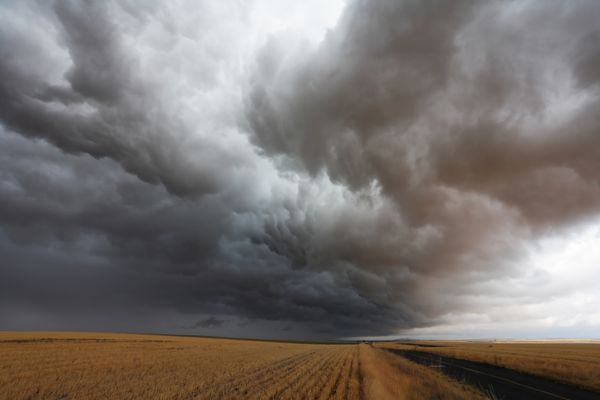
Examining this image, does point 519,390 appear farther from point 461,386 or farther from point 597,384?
point 597,384

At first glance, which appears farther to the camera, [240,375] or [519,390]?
[240,375]

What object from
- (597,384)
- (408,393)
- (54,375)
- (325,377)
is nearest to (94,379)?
(54,375)

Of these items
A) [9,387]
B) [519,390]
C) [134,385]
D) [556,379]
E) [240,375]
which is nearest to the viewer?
[9,387]

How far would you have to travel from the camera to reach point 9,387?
17594 millimetres

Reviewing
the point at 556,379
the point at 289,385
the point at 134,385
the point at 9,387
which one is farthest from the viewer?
the point at 556,379

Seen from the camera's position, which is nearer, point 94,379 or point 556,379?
point 94,379

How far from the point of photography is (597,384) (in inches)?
1065

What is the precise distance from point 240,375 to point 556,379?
26760 mm

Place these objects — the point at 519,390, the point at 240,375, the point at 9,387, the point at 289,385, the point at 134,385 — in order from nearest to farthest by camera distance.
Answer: the point at 9,387 < the point at 134,385 < the point at 289,385 < the point at 519,390 < the point at 240,375

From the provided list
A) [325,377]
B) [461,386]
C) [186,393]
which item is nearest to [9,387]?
[186,393]

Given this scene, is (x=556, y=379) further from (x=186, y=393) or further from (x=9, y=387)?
(x=9, y=387)

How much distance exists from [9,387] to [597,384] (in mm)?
37213

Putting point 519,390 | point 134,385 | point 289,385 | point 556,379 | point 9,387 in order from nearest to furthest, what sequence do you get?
1. point 9,387
2. point 134,385
3. point 289,385
4. point 519,390
5. point 556,379

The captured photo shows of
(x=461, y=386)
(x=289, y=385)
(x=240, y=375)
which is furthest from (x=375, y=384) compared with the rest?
(x=240, y=375)
